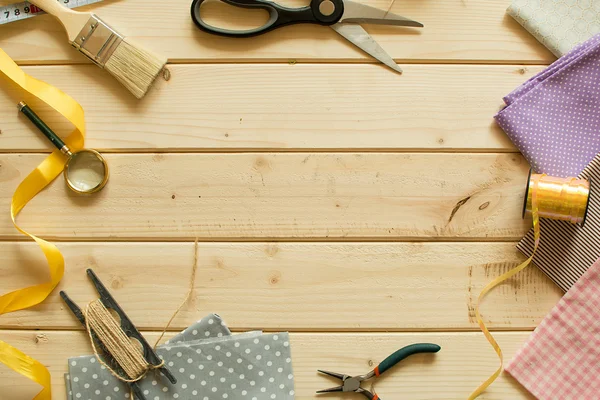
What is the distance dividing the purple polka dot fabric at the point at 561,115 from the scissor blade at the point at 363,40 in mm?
→ 218

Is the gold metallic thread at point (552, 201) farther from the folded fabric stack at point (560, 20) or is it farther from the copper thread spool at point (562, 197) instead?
the folded fabric stack at point (560, 20)

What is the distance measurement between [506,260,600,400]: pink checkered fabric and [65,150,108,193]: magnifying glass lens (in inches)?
30.2

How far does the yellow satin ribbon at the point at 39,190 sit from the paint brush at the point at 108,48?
0.30 feet

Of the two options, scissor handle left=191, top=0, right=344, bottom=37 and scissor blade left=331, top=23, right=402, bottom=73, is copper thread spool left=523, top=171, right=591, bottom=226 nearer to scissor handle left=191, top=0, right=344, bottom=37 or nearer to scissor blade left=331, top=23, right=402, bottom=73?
scissor blade left=331, top=23, right=402, bottom=73

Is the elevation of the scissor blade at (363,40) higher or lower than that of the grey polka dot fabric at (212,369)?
higher

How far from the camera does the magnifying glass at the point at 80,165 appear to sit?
3.46 feet

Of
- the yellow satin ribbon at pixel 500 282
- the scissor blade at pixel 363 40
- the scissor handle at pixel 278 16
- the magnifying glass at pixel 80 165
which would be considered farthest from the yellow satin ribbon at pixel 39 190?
the yellow satin ribbon at pixel 500 282

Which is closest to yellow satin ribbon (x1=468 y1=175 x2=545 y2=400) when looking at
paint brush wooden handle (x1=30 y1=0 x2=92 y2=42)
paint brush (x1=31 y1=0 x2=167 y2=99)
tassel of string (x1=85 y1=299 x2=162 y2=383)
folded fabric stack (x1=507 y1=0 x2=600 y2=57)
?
folded fabric stack (x1=507 y1=0 x2=600 y2=57)

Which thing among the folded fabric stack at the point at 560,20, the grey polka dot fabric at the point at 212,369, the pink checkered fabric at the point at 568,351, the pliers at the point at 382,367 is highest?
the folded fabric stack at the point at 560,20

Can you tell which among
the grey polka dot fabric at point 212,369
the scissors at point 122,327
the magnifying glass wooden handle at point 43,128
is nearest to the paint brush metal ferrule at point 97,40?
the magnifying glass wooden handle at point 43,128

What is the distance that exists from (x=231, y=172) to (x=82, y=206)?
0.26 metres

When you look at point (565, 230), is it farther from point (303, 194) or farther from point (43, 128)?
point (43, 128)

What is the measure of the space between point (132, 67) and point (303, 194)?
36 cm

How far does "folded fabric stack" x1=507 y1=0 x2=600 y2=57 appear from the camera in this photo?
3.51 feet
